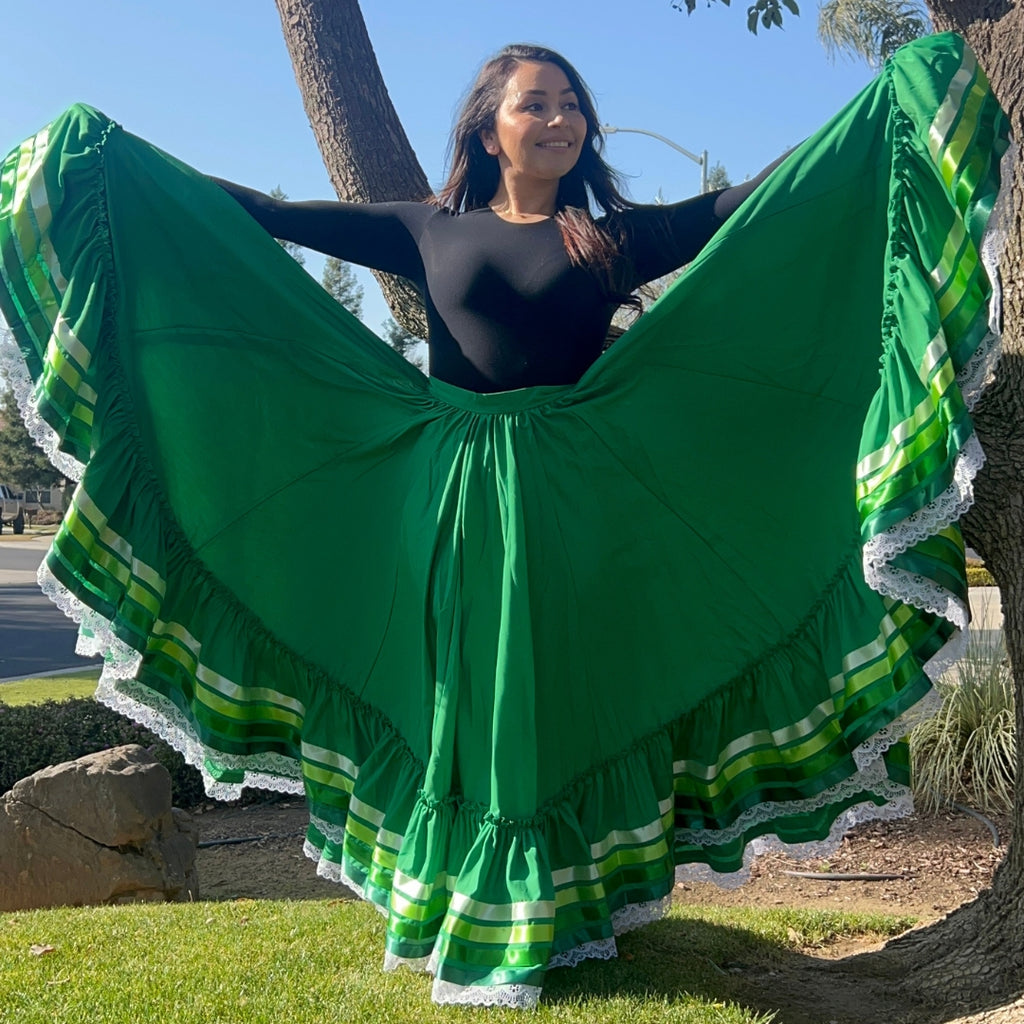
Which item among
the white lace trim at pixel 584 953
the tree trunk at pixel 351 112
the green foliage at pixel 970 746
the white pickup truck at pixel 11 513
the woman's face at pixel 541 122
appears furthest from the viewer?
the white pickup truck at pixel 11 513

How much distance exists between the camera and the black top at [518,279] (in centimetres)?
271

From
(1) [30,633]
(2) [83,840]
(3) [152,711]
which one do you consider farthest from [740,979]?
(1) [30,633]

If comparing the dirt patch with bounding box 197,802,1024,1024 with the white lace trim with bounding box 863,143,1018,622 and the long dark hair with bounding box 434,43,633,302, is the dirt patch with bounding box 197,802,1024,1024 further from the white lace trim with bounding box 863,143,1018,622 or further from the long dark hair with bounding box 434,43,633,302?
the long dark hair with bounding box 434,43,633,302

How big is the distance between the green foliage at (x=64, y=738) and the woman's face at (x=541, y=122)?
4076mm

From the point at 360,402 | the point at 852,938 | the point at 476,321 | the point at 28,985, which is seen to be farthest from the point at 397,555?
the point at 852,938

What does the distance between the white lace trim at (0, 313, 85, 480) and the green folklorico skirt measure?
0.08 ft

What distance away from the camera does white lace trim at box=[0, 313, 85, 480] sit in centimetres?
259

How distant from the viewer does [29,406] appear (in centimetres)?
261

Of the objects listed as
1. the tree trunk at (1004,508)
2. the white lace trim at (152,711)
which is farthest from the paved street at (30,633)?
the tree trunk at (1004,508)

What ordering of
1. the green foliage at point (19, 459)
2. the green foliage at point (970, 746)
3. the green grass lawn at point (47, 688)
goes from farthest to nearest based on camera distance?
the green foliage at point (19, 459) → the green grass lawn at point (47, 688) → the green foliage at point (970, 746)

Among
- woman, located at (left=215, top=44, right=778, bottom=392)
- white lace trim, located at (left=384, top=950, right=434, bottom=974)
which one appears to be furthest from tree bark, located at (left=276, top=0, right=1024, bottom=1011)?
white lace trim, located at (left=384, top=950, right=434, bottom=974)

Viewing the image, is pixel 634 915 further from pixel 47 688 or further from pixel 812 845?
pixel 47 688

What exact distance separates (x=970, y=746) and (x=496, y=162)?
4.50 meters

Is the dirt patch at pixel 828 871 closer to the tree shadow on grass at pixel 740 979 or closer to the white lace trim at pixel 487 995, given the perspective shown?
the tree shadow on grass at pixel 740 979
